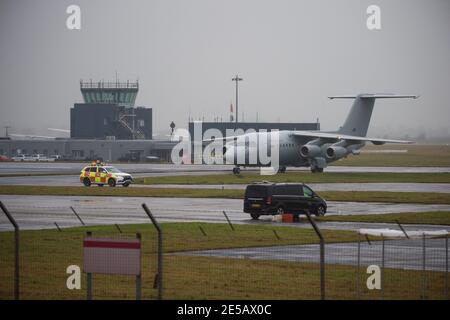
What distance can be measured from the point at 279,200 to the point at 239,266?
18.5 m

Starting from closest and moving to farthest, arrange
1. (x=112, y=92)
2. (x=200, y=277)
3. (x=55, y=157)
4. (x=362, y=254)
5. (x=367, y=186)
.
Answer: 1. (x=200, y=277)
2. (x=362, y=254)
3. (x=367, y=186)
4. (x=55, y=157)
5. (x=112, y=92)

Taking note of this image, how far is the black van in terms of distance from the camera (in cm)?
4788

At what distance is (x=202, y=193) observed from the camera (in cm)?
6706

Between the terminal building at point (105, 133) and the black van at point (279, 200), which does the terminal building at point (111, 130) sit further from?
the black van at point (279, 200)

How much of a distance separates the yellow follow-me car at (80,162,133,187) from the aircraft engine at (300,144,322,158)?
26563 mm

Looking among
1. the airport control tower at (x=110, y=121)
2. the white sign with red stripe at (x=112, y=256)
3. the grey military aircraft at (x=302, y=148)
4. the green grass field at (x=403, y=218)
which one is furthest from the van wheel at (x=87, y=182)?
the airport control tower at (x=110, y=121)

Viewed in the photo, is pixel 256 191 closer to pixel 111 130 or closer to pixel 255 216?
pixel 255 216

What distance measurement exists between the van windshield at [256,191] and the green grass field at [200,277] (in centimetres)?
1104

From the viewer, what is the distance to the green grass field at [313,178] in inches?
3276

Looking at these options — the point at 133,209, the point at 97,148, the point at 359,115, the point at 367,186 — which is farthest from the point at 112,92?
the point at 133,209

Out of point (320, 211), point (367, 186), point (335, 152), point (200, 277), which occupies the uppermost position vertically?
point (335, 152)

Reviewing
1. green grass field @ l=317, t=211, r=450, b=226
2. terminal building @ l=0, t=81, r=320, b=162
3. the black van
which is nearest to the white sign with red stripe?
green grass field @ l=317, t=211, r=450, b=226
